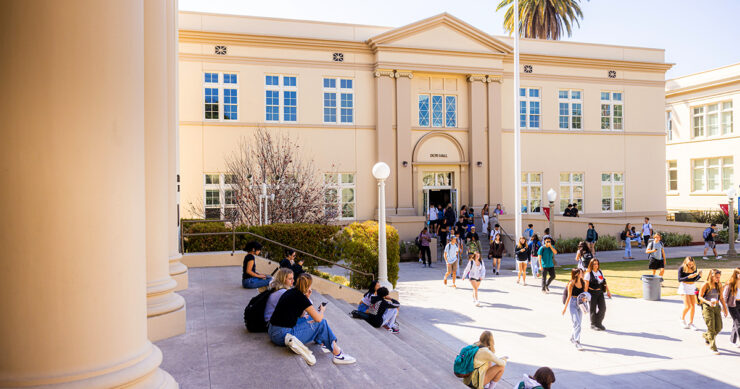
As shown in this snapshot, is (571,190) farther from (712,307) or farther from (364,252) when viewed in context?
(712,307)

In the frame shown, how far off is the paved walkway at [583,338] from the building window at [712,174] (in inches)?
1282

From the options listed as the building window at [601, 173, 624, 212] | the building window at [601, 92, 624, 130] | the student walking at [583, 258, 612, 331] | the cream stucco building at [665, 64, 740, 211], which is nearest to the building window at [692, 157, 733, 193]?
the cream stucco building at [665, 64, 740, 211]

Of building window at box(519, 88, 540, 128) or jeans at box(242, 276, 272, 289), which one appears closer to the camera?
jeans at box(242, 276, 272, 289)

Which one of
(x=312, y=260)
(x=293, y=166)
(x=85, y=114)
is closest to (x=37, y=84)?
(x=85, y=114)

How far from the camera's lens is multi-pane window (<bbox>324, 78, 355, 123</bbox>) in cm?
2939

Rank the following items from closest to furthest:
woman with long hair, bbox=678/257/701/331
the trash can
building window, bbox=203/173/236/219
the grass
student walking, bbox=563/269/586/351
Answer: student walking, bbox=563/269/586/351, woman with long hair, bbox=678/257/701/331, the trash can, the grass, building window, bbox=203/173/236/219

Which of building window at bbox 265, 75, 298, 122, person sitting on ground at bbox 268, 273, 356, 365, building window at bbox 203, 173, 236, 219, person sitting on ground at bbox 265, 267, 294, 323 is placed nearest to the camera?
person sitting on ground at bbox 268, 273, 356, 365

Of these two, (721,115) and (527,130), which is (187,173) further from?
(721,115)

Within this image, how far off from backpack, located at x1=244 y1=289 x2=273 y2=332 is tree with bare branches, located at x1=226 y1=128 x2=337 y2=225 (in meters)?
15.1

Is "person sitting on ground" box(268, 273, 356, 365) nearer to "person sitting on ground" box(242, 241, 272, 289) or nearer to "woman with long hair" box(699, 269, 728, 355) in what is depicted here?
"person sitting on ground" box(242, 241, 272, 289)

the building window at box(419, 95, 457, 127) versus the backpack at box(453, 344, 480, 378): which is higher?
the building window at box(419, 95, 457, 127)

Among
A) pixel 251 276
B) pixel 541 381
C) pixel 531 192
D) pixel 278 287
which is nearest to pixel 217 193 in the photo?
pixel 251 276

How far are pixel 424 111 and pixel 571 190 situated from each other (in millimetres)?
11292

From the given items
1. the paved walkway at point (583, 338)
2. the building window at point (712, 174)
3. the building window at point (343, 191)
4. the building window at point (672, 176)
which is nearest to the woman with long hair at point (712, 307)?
the paved walkway at point (583, 338)
